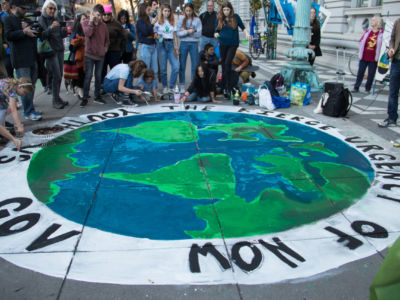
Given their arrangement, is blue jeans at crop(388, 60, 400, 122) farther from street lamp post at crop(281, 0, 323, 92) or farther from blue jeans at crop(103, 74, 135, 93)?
blue jeans at crop(103, 74, 135, 93)

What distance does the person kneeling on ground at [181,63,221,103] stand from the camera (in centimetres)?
780

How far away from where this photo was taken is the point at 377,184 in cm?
421

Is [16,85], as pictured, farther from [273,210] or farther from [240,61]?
[240,61]

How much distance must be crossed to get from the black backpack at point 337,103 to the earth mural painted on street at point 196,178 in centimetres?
106

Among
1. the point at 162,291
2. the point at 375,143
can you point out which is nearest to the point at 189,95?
the point at 375,143

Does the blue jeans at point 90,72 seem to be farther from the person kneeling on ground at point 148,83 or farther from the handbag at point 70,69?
the person kneeling on ground at point 148,83

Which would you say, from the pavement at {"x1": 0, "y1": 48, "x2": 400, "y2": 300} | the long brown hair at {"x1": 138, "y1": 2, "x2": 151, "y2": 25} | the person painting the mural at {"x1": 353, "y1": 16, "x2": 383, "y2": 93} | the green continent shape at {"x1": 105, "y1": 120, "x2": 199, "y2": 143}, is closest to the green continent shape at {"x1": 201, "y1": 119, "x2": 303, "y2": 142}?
the green continent shape at {"x1": 105, "y1": 120, "x2": 199, "y2": 143}

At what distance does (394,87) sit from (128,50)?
6123mm

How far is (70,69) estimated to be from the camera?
796 cm

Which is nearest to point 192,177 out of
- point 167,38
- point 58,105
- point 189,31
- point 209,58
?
point 58,105

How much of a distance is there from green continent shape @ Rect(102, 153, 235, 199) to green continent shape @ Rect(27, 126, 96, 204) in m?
0.54

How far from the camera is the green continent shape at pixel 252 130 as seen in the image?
578cm

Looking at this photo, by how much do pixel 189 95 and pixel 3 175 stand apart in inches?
183

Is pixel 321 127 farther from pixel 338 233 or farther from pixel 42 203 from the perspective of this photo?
pixel 42 203
